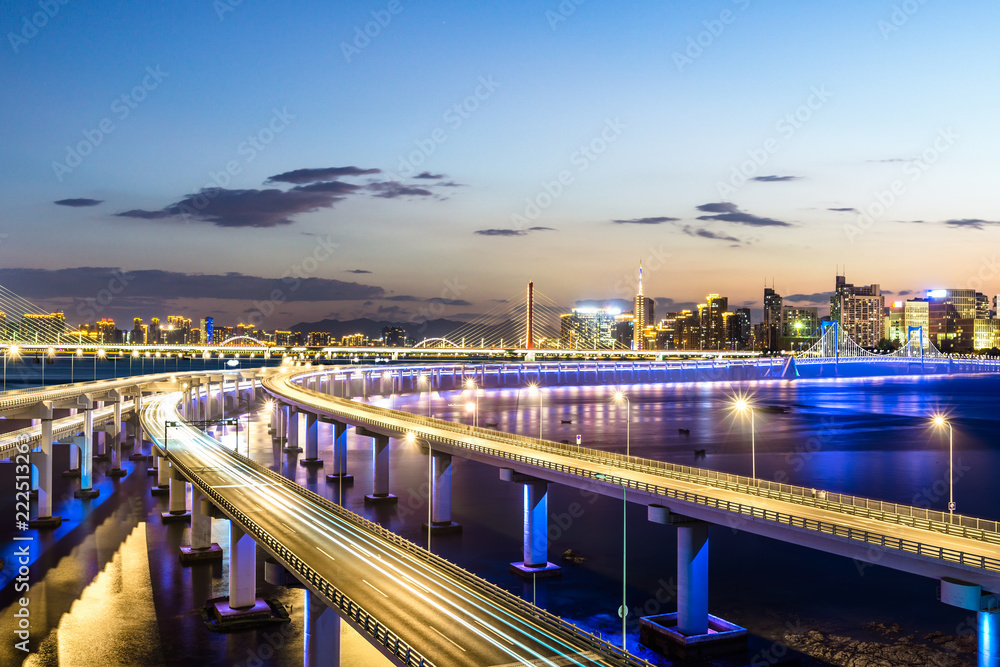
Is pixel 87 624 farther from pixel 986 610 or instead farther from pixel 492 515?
pixel 986 610

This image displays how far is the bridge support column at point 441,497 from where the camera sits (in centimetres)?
5403

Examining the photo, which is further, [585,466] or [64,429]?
[64,429]

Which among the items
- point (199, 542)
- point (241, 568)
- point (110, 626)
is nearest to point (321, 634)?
point (241, 568)

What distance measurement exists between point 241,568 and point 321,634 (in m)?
12.1

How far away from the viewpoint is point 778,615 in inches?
1571

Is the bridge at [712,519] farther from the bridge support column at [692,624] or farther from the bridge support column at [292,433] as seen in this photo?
the bridge support column at [292,433]

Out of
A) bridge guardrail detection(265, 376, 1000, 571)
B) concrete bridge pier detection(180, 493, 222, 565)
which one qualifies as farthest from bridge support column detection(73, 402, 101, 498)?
bridge guardrail detection(265, 376, 1000, 571)

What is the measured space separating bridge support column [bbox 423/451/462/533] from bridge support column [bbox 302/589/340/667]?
86.0 ft

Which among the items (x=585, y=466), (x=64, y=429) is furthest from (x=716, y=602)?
(x=64, y=429)

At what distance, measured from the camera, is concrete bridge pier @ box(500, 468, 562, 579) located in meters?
44.2

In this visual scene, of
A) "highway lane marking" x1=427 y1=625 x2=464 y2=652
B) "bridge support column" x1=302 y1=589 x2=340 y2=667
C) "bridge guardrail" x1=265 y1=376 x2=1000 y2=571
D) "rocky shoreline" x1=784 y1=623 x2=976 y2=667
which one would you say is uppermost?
"bridge guardrail" x1=265 y1=376 x2=1000 y2=571

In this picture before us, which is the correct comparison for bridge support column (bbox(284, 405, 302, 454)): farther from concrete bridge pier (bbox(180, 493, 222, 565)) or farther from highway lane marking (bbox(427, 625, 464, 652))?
highway lane marking (bbox(427, 625, 464, 652))

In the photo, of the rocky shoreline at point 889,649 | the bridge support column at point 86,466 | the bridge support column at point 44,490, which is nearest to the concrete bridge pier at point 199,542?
the bridge support column at point 44,490

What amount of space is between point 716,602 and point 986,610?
1808 centimetres
